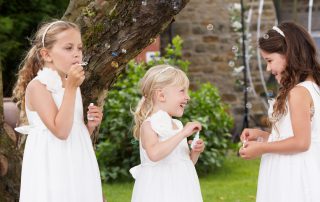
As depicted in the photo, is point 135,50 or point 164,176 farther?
point 135,50

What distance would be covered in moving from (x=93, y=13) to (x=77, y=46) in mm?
854

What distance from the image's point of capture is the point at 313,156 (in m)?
4.29

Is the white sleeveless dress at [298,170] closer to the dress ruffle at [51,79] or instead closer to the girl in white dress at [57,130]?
the girl in white dress at [57,130]

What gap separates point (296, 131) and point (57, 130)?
118 centimetres

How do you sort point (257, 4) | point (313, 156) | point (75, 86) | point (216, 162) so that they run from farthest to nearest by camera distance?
point (257, 4) < point (216, 162) < point (313, 156) < point (75, 86)

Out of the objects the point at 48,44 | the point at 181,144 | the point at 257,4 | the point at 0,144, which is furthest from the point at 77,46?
the point at 257,4

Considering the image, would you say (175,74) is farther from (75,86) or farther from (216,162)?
(216,162)

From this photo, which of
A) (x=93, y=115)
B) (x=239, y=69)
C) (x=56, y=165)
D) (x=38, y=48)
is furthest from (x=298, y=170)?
(x=239, y=69)

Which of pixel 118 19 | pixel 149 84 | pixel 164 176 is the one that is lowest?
pixel 164 176

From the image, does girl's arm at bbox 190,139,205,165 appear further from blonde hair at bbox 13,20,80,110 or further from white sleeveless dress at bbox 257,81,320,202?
blonde hair at bbox 13,20,80,110

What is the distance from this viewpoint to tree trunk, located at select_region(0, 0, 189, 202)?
15.7 feet

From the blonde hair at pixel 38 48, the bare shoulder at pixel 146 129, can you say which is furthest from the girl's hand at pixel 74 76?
the bare shoulder at pixel 146 129

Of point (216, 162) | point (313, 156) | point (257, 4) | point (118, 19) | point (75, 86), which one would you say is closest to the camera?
point (75, 86)

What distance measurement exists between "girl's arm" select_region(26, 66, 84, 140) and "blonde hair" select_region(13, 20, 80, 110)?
227mm
